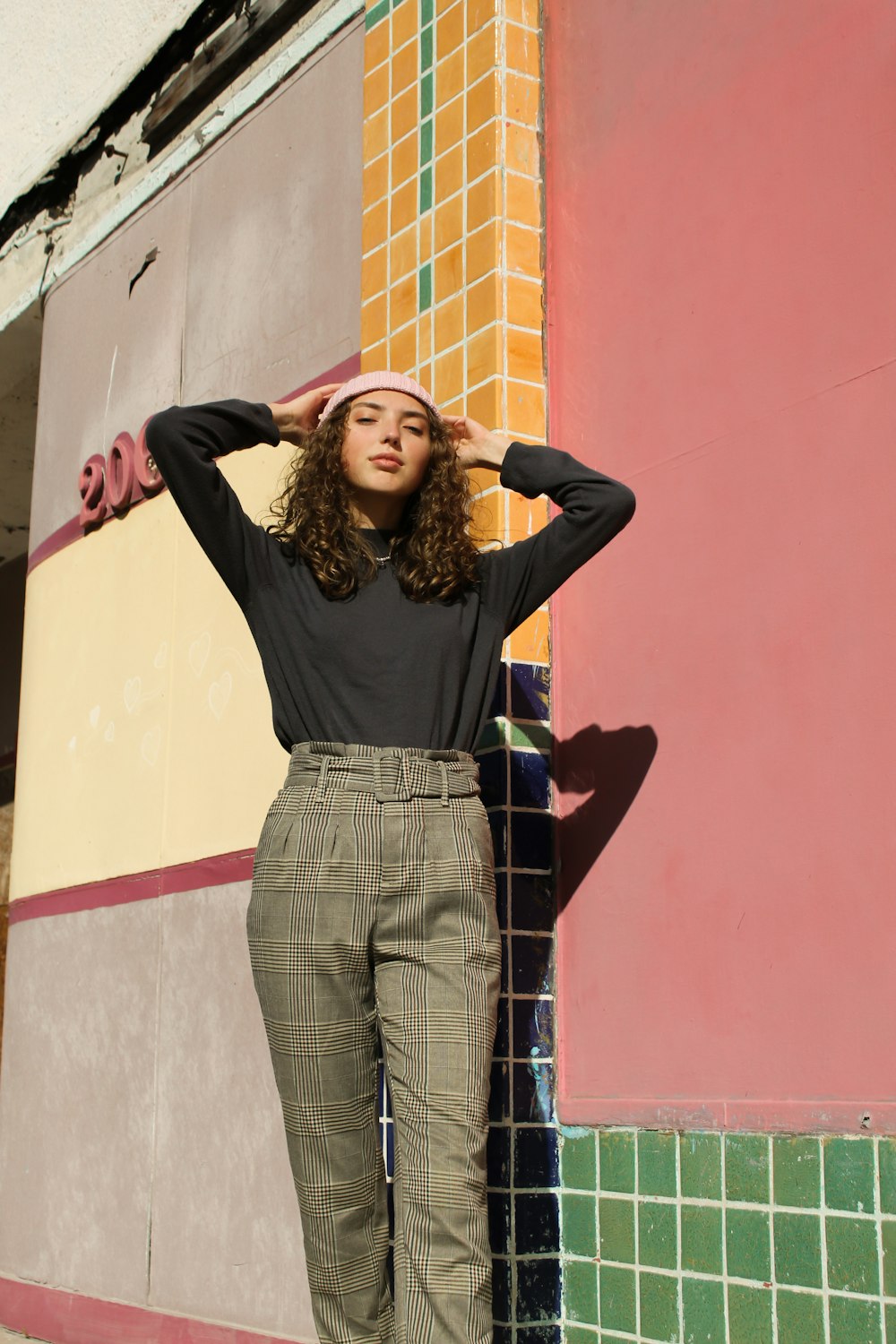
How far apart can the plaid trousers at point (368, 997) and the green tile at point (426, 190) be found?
6.25 ft

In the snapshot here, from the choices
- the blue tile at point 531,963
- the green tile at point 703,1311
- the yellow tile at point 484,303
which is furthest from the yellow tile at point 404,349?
the green tile at point 703,1311

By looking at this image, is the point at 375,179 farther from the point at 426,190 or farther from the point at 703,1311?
the point at 703,1311

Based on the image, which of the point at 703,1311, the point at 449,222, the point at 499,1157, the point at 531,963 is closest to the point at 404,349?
the point at 449,222

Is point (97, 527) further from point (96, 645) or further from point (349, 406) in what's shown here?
point (349, 406)

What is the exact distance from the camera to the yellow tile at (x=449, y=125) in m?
3.95

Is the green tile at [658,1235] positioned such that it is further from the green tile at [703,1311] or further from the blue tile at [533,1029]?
the blue tile at [533,1029]

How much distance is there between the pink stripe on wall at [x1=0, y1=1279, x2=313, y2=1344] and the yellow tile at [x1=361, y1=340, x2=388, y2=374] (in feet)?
8.33

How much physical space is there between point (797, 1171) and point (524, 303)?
213 cm

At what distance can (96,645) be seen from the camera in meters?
5.57

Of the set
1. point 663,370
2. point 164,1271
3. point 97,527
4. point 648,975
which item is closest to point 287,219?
point 97,527

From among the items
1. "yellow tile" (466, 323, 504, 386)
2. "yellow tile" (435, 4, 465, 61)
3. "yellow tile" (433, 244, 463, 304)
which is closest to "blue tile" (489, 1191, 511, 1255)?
"yellow tile" (466, 323, 504, 386)

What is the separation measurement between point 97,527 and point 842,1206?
13.0 feet

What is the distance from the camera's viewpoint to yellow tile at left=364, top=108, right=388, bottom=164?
4.26 m

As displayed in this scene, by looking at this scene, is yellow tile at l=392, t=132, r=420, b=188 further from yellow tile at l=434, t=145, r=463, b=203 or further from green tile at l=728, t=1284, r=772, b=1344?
green tile at l=728, t=1284, r=772, b=1344
